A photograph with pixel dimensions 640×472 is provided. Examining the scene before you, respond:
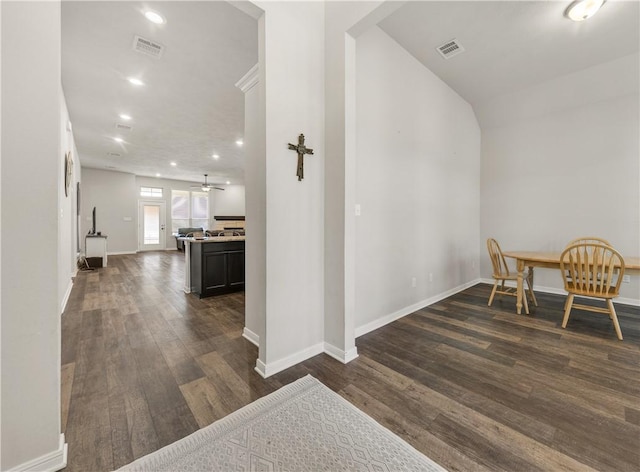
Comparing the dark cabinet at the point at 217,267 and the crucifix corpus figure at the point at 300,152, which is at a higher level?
the crucifix corpus figure at the point at 300,152

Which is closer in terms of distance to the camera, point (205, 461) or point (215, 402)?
point (205, 461)

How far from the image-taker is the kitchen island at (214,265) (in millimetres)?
3979

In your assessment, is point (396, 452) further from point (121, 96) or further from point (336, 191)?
point (121, 96)

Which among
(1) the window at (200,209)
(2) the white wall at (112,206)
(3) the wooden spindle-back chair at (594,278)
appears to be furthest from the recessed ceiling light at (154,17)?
(1) the window at (200,209)

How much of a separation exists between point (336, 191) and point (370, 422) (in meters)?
1.63

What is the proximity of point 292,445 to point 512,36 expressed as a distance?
4.37 metres

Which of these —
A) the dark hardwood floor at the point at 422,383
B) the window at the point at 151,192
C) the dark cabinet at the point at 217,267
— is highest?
the window at the point at 151,192

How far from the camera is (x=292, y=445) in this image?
135 cm

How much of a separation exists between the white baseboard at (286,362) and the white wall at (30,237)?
42.8 inches

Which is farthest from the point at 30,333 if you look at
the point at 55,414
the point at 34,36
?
the point at 34,36

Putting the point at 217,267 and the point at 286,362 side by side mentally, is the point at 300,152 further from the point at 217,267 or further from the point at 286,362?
the point at 217,267

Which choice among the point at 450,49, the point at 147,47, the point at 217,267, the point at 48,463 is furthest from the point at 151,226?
the point at 450,49

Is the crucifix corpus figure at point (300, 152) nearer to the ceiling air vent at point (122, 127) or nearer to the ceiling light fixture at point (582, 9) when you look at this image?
the ceiling light fixture at point (582, 9)

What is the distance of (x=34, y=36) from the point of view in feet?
3.69
